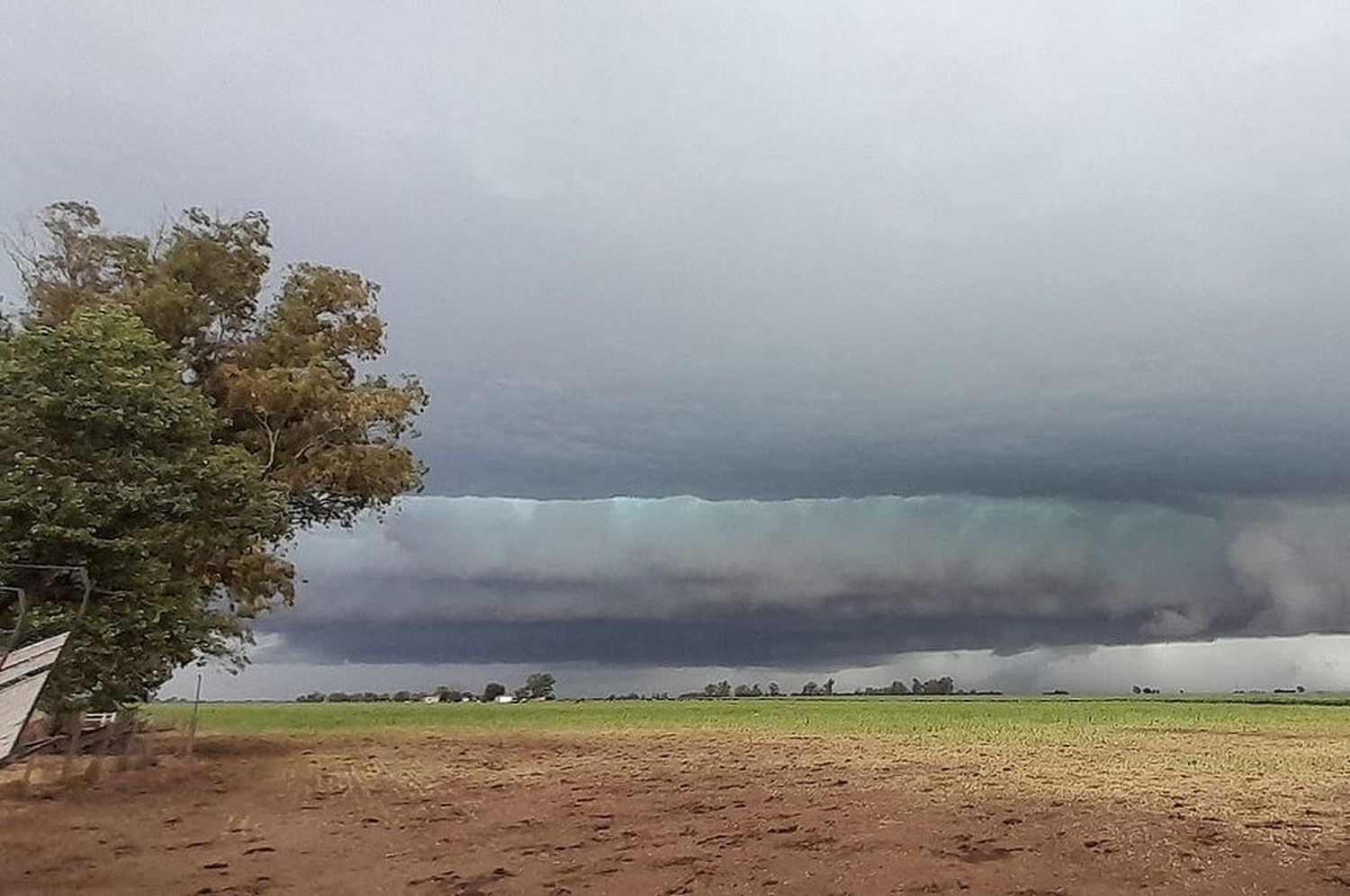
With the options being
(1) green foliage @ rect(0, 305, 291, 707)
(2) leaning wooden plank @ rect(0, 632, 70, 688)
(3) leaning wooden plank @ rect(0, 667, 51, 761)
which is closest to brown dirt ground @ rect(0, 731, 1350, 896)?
(1) green foliage @ rect(0, 305, 291, 707)

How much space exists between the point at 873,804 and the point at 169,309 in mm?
21812

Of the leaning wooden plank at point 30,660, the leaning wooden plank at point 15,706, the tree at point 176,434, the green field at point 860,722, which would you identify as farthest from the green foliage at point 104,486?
the green field at point 860,722

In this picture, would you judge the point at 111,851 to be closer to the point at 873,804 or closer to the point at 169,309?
the point at 873,804

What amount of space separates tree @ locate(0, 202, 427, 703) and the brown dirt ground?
12.6ft

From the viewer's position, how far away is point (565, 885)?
46.4 feet

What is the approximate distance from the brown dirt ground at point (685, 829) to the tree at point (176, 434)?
3842mm

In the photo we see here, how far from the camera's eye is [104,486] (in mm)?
23172

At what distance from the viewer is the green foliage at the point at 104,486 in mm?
22422

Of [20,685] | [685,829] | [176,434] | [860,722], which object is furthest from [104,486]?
[860,722]

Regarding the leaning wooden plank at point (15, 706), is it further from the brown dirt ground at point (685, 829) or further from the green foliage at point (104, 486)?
the green foliage at point (104, 486)

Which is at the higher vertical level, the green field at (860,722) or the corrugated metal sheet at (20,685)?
the green field at (860,722)

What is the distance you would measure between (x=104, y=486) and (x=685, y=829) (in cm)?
1315

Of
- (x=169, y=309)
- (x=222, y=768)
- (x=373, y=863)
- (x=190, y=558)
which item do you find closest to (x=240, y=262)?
(x=169, y=309)

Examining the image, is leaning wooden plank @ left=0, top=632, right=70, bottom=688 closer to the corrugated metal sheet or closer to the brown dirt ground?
the corrugated metal sheet
